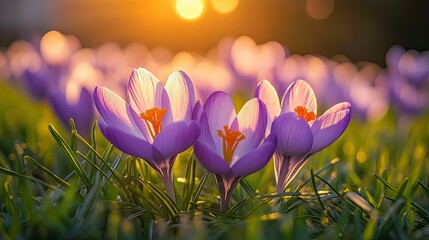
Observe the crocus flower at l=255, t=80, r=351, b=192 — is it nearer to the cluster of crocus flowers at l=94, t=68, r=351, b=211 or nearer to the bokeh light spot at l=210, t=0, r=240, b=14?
the cluster of crocus flowers at l=94, t=68, r=351, b=211

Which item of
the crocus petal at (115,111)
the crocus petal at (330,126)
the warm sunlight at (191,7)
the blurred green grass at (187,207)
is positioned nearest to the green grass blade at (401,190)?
the blurred green grass at (187,207)

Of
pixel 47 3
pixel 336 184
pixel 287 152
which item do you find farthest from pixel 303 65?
pixel 47 3

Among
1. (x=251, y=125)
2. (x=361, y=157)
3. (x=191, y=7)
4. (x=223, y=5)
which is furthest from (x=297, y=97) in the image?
(x=223, y=5)

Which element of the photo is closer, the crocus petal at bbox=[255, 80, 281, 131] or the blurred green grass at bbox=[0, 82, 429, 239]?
the blurred green grass at bbox=[0, 82, 429, 239]

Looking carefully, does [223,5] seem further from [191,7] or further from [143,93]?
[143,93]

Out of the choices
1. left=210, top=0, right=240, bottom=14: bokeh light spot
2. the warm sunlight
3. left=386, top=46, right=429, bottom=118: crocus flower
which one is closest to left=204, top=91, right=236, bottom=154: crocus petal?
left=386, top=46, right=429, bottom=118: crocus flower

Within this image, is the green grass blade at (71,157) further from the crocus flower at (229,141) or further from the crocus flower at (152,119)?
the crocus flower at (229,141)

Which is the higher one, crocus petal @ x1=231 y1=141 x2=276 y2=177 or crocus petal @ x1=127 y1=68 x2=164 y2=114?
crocus petal @ x1=127 y1=68 x2=164 y2=114
